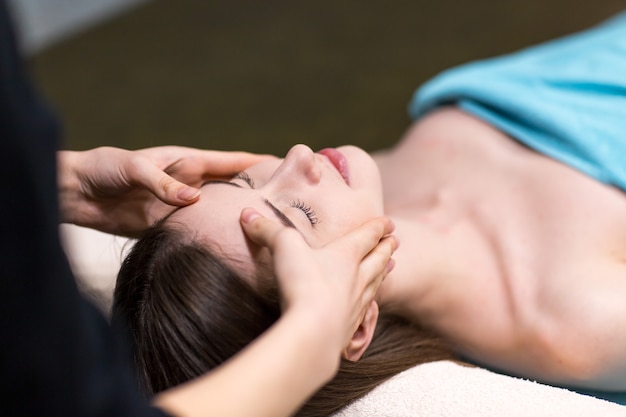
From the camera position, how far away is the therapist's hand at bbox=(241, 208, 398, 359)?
0.72 meters

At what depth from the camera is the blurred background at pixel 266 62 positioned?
7.01ft

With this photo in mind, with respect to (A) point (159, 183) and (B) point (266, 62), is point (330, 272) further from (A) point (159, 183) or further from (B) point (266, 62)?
(B) point (266, 62)

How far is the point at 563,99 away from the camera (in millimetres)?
1397

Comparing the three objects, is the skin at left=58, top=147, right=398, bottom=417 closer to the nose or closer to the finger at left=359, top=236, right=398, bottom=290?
the finger at left=359, top=236, right=398, bottom=290

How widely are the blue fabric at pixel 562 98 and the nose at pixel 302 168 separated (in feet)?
1.65

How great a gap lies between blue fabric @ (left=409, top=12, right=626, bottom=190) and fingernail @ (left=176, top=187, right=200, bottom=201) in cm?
66

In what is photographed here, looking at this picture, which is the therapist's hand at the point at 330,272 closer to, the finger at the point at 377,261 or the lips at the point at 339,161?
the finger at the point at 377,261

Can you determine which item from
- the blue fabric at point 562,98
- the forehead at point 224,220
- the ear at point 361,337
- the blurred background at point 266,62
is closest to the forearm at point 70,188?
the forehead at point 224,220

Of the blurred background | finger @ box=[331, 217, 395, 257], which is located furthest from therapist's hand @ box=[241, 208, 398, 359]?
the blurred background

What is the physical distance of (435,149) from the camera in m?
1.48

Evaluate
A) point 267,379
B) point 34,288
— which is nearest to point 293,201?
point 267,379

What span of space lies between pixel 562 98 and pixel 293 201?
2.14 feet

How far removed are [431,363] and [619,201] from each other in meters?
0.41

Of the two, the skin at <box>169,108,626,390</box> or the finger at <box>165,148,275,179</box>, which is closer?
the skin at <box>169,108,626,390</box>
